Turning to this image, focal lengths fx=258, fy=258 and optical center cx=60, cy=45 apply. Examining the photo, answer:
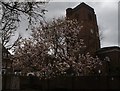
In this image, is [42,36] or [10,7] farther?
[42,36]

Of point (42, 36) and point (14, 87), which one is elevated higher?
point (42, 36)

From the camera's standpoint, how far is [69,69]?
34.0 meters

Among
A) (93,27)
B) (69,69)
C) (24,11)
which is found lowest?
(69,69)

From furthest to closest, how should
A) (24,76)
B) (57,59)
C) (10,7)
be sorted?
(24,76) < (57,59) < (10,7)

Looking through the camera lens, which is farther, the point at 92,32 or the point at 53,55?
the point at 92,32

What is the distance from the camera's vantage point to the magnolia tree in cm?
3152

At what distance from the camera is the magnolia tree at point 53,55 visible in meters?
31.5

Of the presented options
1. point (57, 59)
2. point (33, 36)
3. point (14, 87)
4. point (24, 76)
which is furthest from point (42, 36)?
point (14, 87)

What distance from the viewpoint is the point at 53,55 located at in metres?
31.6

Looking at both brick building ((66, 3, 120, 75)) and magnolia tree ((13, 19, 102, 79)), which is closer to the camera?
magnolia tree ((13, 19, 102, 79))

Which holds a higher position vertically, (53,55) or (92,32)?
(92,32)

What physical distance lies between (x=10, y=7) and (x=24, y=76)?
29.9 metres

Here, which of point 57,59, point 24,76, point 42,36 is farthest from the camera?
point 24,76

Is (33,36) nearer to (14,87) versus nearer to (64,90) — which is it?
(64,90)
